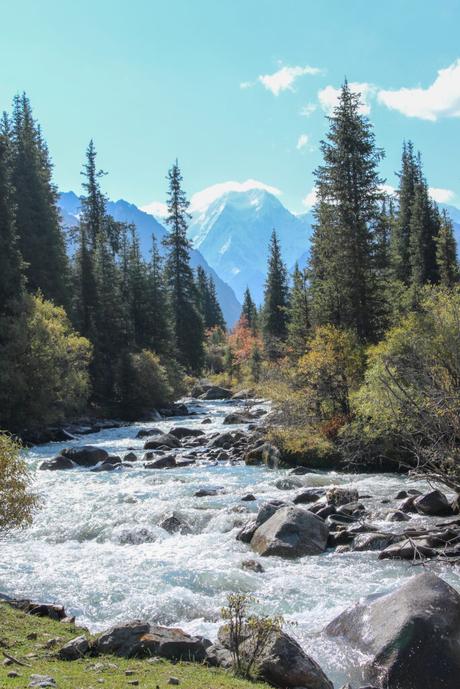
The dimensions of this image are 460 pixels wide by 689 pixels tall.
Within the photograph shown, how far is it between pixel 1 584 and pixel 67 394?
21.6 m

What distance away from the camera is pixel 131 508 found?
16.0 metres

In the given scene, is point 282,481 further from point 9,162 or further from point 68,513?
point 9,162

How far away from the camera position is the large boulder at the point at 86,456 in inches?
917

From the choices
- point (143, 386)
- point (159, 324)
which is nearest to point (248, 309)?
point (159, 324)

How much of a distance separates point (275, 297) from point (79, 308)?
69.0 ft

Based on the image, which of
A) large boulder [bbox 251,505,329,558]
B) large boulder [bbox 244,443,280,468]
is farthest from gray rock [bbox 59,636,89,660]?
large boulder [bbox 244,443,280,468]

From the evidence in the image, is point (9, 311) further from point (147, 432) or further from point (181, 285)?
point (181, 285)

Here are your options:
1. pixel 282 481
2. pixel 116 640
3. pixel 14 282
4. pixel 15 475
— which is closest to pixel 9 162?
pixel 14 282

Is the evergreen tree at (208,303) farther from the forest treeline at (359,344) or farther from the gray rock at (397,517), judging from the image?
the gray rock at (397,517)

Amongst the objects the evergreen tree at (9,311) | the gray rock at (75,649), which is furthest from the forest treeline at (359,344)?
the evergreen tree at (9,311)

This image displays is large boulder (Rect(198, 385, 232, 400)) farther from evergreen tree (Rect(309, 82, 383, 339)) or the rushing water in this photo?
the rushing water

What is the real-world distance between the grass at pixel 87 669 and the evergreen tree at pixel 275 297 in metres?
48.7

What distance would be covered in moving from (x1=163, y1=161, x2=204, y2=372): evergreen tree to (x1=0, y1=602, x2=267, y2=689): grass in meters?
53.7

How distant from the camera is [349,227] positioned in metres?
31.8
